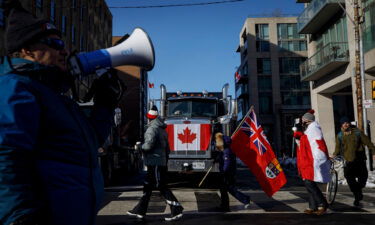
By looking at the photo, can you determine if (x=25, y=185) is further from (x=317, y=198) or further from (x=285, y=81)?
(x=285, y=81)

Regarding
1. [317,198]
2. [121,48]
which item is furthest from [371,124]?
[121,48]

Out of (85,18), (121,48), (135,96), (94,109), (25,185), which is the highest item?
(85,18)

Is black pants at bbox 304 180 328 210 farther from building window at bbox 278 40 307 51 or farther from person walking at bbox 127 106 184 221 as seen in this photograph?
building window at bbox 278 40 307 51

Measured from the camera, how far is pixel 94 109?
2443mm

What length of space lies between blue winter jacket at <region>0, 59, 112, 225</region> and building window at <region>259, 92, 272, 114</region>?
167 feet

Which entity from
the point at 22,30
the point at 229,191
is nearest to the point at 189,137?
the point at 229,191

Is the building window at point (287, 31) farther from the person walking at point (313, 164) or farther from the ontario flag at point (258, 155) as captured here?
the person walking at point (313, 164)

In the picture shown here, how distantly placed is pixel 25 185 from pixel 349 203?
25.6 ft

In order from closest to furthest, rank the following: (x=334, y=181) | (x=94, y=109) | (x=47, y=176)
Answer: (x=47, y=176) < (x=94, y=109) < (x=334, y=181)

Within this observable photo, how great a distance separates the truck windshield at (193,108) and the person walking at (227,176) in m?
4.86

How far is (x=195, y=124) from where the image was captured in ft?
38.9

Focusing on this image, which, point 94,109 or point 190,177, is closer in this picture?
point 94,109

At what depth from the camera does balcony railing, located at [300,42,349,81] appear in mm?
20797

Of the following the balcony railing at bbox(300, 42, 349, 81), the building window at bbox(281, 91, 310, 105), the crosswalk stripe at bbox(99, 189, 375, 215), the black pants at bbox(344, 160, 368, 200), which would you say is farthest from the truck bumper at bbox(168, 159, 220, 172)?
the building window at bbox(281, 91, 310, 105)
